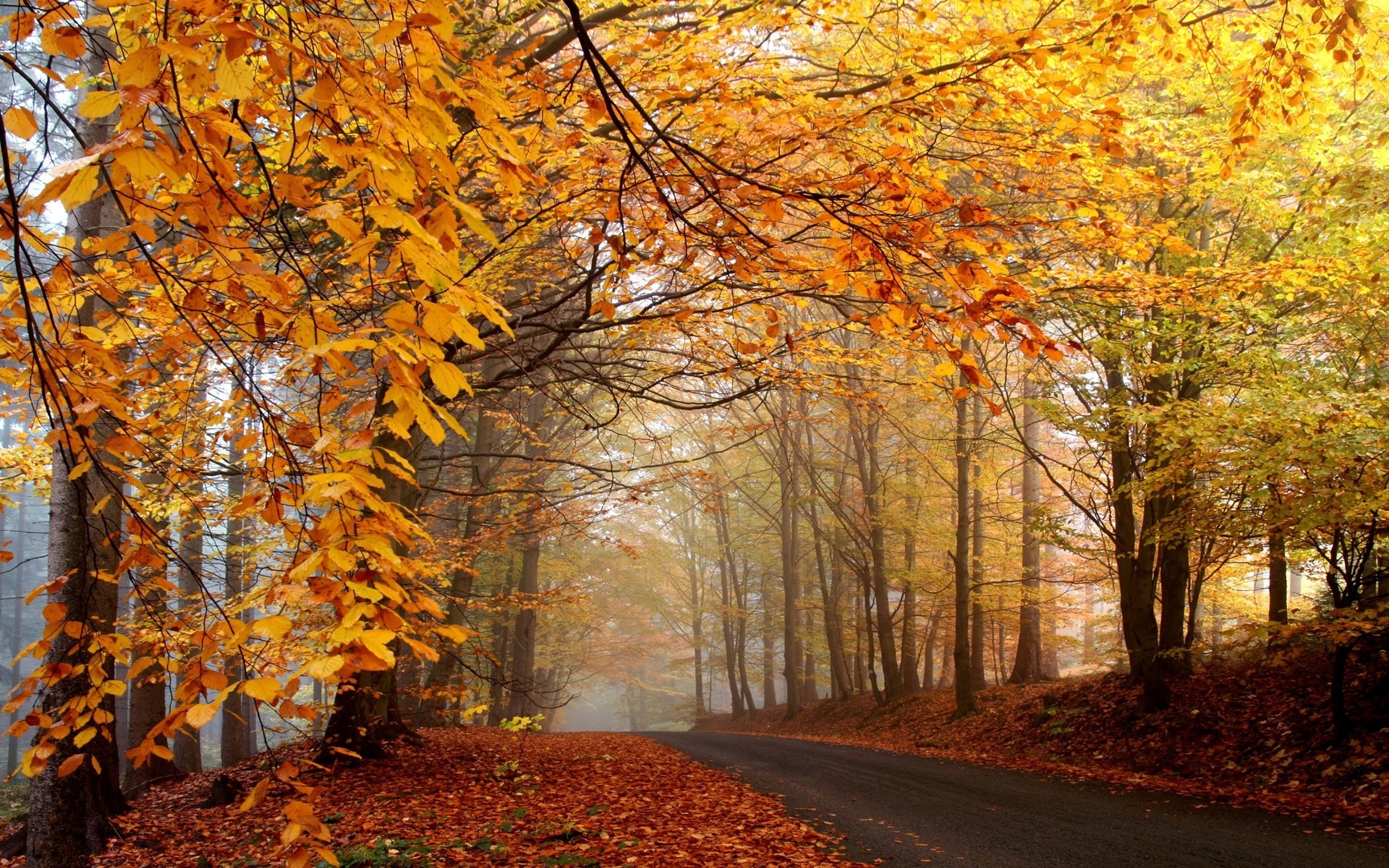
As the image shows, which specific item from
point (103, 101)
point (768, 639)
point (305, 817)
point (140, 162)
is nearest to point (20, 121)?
point (103, 101)

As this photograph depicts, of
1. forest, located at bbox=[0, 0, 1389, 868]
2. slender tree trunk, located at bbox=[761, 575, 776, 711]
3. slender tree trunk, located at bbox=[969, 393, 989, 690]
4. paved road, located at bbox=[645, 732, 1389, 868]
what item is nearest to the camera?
forest, located at bbox=[0, 0, 1389, 868]

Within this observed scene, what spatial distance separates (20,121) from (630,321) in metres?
4.67

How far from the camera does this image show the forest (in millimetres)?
1938

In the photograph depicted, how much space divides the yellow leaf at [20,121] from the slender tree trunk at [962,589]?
11179 millimetres

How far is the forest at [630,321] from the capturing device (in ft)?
6.36

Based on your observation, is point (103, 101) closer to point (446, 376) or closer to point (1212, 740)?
point (446, 376)

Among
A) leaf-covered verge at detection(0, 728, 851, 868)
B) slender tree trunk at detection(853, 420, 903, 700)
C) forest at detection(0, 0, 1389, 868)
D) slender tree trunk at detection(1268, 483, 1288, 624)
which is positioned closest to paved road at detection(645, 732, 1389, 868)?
leaf-covered verge at detection(0, 728, 851, 868)

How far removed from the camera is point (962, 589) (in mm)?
12414

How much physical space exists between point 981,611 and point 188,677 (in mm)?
15041

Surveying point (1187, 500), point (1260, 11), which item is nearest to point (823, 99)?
point (1260, 11)

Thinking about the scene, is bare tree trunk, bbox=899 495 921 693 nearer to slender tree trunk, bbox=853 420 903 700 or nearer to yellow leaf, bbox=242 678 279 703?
slender tree trunk, bbox=853 420 903 700

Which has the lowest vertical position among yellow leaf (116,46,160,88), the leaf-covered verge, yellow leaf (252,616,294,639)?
the leaf-covered verge

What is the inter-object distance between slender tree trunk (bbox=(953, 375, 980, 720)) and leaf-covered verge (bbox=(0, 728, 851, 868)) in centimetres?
492

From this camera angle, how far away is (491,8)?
8.26 m
